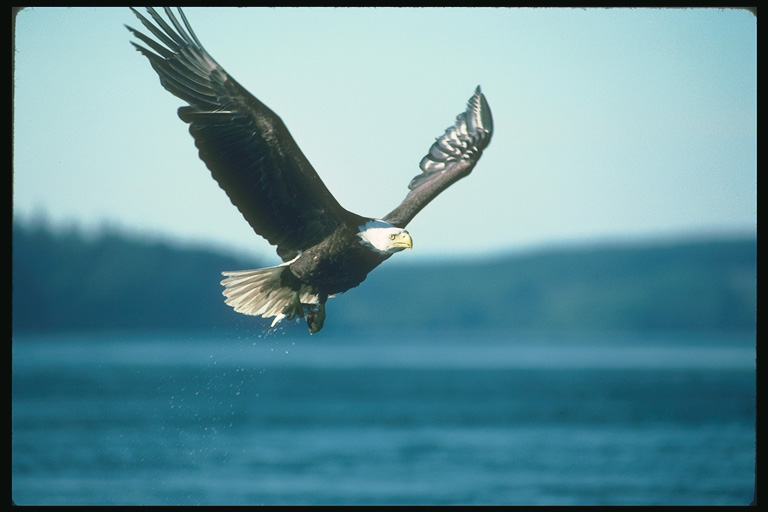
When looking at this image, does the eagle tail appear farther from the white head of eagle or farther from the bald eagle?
the white head of eagle

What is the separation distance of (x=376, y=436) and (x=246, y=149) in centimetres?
2376

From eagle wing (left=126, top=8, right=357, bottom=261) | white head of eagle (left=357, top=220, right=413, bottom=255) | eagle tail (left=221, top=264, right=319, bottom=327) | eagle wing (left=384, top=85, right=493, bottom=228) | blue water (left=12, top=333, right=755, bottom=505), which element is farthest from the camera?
blue water (left=12, top=333, right=755, bottom=505)

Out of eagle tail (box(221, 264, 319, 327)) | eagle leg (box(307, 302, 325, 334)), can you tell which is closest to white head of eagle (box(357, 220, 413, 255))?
eagle leg (box(307, 302, 325, 334))

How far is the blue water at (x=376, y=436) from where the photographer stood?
2219 centimetres

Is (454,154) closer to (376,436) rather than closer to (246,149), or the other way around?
(246,149)

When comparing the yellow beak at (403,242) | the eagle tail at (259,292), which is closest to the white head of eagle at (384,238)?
the yellow beak at (403,242)

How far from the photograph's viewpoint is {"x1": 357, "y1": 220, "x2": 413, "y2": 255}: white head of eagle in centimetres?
642

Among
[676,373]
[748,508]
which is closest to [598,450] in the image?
[748,508]

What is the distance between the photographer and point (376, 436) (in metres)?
29.5

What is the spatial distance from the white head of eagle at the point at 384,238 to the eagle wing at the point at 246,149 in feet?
0.51

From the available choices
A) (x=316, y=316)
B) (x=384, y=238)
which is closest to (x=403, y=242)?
(x=384, y=238)

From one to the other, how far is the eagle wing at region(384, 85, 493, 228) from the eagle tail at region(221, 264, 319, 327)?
31.7 inches

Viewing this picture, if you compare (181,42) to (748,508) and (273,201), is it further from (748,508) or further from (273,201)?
(748,508)

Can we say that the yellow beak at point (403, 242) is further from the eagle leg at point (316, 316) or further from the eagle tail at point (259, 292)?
the eagle tail at point (259, 292)
